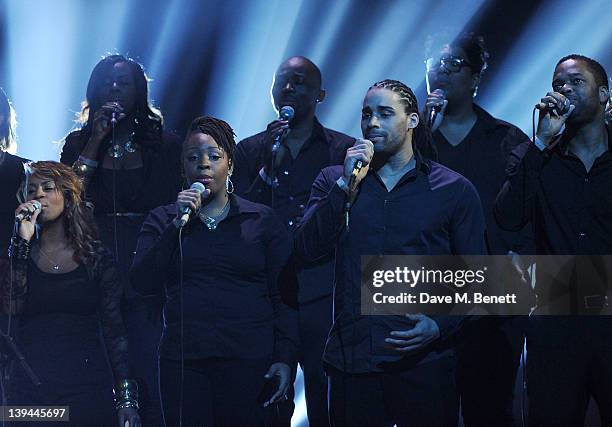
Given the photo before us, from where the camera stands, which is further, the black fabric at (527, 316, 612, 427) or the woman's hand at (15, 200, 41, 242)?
the woman's hand at (15, 200, 41, 242)

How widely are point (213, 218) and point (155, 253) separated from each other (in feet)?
0.90

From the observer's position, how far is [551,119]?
4332mm

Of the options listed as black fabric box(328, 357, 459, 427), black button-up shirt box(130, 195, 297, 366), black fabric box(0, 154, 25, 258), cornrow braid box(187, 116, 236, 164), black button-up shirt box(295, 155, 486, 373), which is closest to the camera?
black fabric box(328, 357, 459, 427)

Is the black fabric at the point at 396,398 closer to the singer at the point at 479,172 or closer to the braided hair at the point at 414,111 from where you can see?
the singer at the point at 479,172

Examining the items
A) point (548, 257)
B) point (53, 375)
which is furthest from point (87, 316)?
point (548, 257)

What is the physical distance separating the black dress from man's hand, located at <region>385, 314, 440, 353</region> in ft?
3.82

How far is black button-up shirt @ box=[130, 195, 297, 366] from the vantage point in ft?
14.0

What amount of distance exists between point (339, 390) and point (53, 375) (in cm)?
115

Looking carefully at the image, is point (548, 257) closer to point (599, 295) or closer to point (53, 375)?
point (599, 295)

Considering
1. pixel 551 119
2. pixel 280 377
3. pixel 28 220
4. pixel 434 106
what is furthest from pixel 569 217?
pixel 28 220

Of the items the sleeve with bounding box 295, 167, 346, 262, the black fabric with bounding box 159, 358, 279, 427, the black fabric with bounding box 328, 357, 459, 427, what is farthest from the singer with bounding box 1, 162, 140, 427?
the black fabric with bounding box 328, 357, 459, 427

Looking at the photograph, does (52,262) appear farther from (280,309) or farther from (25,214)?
(280,309)

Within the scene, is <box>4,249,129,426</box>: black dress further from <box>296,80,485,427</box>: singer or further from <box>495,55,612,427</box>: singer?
<box>495,55,612,427</box>: singer

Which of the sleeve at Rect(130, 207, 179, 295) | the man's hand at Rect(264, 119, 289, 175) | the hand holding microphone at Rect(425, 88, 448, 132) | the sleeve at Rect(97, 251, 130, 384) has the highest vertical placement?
the hand holding microphone at Rect(425, 88, 448, 132)
